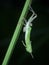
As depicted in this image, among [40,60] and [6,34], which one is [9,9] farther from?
[40,60]

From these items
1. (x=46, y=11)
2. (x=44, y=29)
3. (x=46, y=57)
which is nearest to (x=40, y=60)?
(x=46, y=57)

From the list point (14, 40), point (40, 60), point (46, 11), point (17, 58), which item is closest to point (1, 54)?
point (17, 58)

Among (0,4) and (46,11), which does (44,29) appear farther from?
(0,4)

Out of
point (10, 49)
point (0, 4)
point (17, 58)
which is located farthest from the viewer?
point (0, 4)

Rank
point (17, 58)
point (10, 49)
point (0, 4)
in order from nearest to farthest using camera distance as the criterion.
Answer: point (10, 49) < point (17, 58) < point (0, 4)

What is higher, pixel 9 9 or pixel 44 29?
pixel 9 9

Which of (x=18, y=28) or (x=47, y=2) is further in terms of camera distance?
(x=47, y=2)

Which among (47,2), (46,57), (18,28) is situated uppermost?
(47,2)
